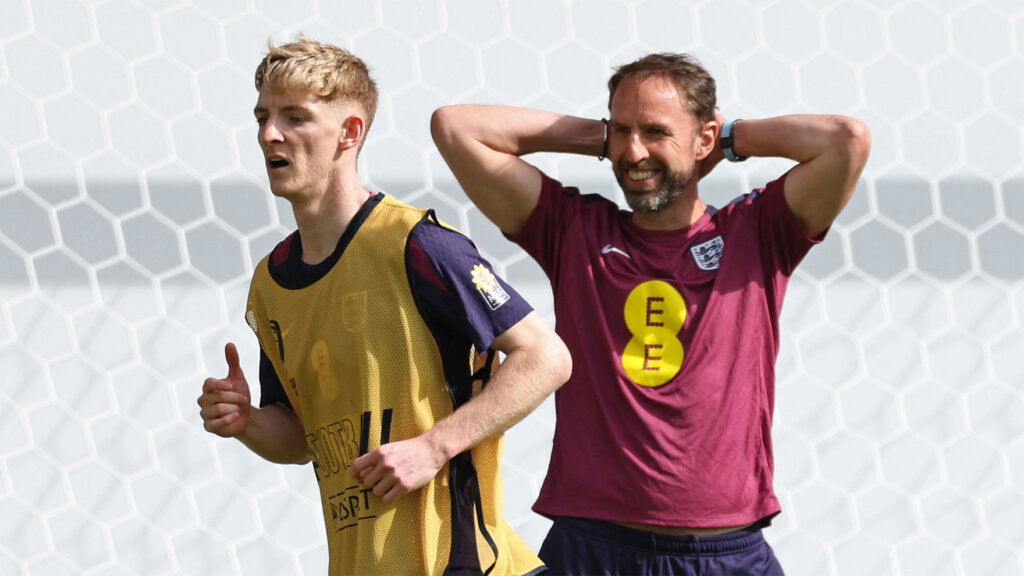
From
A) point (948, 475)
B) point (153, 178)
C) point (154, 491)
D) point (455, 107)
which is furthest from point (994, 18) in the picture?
point (154, 491)

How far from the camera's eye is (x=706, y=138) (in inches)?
87.5

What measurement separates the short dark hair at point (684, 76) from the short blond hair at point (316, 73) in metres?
0.47

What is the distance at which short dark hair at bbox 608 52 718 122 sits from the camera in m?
2.19

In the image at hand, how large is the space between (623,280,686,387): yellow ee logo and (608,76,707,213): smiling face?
0.41ft

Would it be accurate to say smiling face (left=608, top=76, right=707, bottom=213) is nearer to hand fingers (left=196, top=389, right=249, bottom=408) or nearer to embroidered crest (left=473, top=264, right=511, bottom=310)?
embroidered crest (left=473, top=264, right=511, bottom=310)

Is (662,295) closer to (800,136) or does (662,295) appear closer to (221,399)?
(800,136)

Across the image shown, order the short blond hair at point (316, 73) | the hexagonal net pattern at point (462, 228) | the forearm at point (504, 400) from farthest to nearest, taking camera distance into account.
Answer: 1. the hexagonal net pattern at point (462, 228)
2. the short blond hair at point (316, 73)
3. the forearm at point (504, 400)

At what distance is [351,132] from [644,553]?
70cm

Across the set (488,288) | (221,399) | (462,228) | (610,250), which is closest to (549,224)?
(610,250)

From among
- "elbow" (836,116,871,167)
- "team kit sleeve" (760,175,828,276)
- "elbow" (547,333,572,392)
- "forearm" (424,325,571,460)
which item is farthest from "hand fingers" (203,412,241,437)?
"elbow" (836,116,871,167)

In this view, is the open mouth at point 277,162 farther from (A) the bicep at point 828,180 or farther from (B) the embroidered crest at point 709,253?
(A) the bicep at point 828,180

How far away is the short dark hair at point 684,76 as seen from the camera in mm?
2188

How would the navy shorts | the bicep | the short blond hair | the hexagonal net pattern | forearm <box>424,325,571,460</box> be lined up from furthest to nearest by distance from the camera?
the hexagonal net pattern, the bicep, the navy shorts, the short blond hair, forearm <box>424,325,571,460</box>

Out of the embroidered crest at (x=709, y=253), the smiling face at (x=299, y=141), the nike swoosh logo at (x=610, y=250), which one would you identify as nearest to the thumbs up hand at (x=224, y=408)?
the smiling face at (x=299, y=141)
